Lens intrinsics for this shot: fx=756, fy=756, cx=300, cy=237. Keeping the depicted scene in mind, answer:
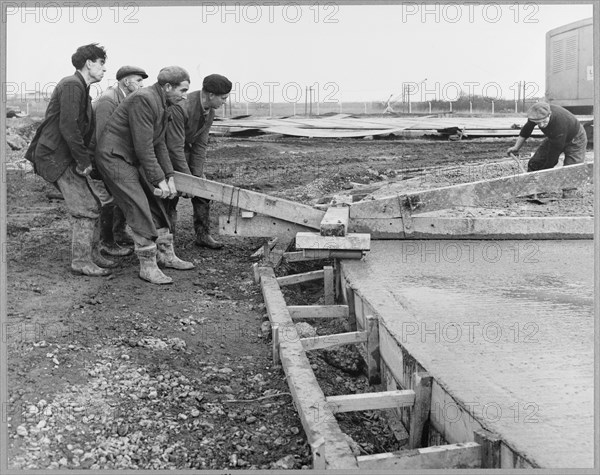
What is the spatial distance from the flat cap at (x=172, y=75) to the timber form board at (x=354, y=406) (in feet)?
6.08

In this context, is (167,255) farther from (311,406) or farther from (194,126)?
(311,406)

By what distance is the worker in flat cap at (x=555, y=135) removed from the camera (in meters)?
8.62

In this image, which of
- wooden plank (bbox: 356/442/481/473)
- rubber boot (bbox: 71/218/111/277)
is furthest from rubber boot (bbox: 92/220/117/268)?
wooden plank (bbox: 356/442/481/473)

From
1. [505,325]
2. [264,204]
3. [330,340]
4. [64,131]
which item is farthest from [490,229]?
[64,131]

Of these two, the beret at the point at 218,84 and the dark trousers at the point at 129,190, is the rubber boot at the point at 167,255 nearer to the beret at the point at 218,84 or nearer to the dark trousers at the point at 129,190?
the dark trousers at the point at 129,190

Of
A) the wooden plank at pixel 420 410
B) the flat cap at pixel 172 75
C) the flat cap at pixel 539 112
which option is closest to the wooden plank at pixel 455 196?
the flat cap at pixel 172 75

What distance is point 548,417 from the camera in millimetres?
3008

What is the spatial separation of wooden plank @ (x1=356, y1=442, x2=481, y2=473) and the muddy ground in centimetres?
51

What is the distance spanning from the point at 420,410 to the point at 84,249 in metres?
3.41

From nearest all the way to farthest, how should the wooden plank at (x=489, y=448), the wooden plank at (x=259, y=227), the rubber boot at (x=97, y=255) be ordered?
the wooden plank at (x=489, y=448) < the wooden plank at (x=259, y=227) < the rubber boot at (x=97, y=255)

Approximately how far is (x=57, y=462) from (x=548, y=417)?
79.9 inches

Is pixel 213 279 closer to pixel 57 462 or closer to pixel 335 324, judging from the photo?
pixel 335 324

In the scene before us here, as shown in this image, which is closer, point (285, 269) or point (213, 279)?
point (213, 279)

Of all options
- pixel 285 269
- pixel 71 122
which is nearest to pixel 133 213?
pixel 71 122
